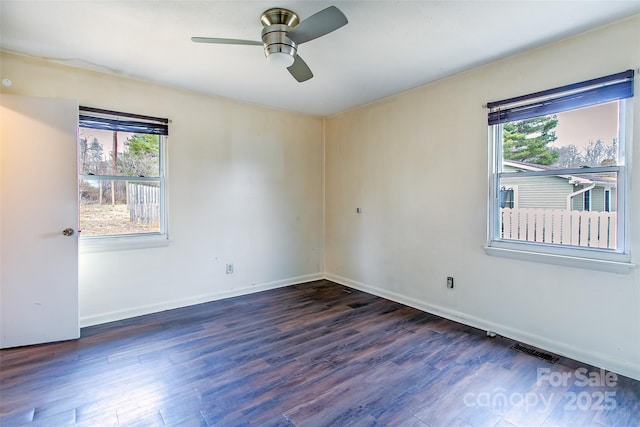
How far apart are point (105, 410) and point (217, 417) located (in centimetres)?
66

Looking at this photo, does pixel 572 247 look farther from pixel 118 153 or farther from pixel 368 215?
pixel 118 153

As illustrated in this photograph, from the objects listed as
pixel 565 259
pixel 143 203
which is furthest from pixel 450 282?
pixel 143 203

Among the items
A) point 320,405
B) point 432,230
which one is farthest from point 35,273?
point 432,230

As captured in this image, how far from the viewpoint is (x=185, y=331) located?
2877 mm

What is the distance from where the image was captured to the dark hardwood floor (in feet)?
5.81

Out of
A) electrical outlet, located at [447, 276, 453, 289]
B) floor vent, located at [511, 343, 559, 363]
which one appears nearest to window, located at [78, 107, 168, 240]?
electrical outlet, located at [447, 276, 453, 289]

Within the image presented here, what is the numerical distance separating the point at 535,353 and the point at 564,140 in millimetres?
1709

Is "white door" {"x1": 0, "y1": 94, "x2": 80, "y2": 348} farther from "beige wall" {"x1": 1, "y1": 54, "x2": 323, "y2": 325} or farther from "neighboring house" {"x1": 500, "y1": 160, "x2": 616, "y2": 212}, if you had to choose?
"neighboring house" {"x1": 500, "y1": 160, "x2": 616, "y2": 212}

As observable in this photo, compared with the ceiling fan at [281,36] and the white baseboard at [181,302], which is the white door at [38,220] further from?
the ceiling fan at [281,36]

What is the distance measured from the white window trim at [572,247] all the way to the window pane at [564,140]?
2.5 inches

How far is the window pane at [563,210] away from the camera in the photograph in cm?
228

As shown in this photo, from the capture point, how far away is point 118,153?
10.4 feet

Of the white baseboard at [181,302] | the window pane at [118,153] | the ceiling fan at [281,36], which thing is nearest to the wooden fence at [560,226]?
the ceiling fan at [281,36]

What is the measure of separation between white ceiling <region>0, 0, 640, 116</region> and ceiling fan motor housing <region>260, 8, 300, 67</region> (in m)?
0.06
